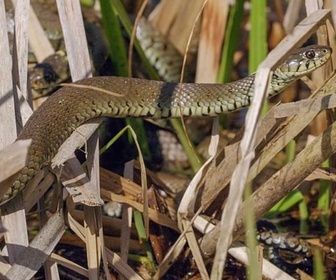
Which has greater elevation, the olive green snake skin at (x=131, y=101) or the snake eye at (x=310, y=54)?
the snake eye at (x=310, y=54)

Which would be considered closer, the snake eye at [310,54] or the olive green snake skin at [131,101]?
the olive green snake skin at [131,101]

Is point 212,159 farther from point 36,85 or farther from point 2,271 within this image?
point 36,85

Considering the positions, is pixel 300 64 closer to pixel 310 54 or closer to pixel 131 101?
pixel 310 54

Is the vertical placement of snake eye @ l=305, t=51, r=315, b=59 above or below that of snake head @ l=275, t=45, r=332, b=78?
above

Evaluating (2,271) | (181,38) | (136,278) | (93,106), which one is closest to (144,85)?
(93,106)

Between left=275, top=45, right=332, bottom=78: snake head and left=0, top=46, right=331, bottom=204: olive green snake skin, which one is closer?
left=0, top=46, right=331, bottom=204: olive green snake skin

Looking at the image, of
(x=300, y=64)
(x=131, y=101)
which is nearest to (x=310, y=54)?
(x=300, y=64)

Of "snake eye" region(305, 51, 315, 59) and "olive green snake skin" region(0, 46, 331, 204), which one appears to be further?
"snake eye" region(305, 51, 315, 59)

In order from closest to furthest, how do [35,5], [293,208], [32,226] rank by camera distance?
[32,226] < [293,208] < [35,5]
